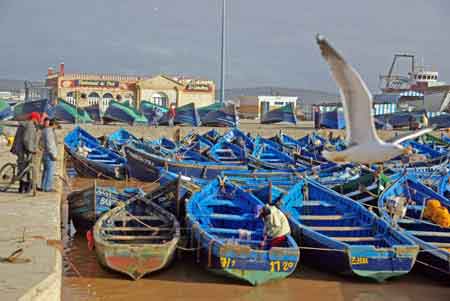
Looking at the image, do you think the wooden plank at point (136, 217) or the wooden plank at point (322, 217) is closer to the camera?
the wooden plank at point (136, 217)

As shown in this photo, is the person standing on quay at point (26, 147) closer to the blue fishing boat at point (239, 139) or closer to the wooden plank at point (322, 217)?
the wooden plank at point (322, 217)

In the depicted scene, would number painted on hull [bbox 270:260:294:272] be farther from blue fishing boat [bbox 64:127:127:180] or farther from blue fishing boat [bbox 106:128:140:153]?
blue fishing boat [bbox 106:128:140:153]

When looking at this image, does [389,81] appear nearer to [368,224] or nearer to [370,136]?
[368,224]

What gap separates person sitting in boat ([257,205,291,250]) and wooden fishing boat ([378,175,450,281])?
2378 millimetres

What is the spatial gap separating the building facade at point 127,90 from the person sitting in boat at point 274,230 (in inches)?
1529

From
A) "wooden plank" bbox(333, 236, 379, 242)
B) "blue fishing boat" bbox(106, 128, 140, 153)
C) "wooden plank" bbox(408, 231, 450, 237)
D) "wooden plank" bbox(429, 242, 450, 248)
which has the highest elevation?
"blue fishing boat" bbox(106, 128, 140, 153)

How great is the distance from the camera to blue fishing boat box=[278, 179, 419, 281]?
1015cm

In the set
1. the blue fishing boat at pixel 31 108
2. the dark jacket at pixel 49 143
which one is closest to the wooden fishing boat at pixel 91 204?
the dark jacket at pixel 49 143

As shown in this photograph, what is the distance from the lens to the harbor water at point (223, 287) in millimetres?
9906

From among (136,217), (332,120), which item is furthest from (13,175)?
(332,120)

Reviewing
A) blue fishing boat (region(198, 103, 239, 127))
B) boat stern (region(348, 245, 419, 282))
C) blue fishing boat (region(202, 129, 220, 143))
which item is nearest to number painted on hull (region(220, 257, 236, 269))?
boat stern (region(348, 245, 419, 282))

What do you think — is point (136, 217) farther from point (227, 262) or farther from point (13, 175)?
point (13, 175)

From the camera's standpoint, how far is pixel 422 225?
12.0m

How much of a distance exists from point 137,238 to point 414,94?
2125 inches
